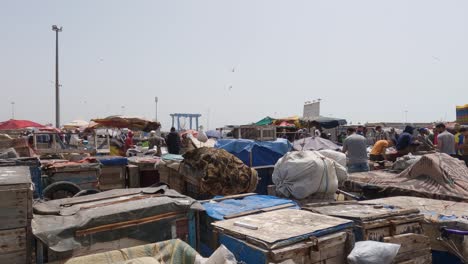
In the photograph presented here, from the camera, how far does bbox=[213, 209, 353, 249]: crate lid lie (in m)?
2.94

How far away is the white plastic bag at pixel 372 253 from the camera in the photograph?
3070mm

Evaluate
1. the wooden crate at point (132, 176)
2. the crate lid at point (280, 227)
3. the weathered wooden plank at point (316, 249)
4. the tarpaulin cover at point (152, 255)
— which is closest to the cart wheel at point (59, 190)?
the wooden crate at point (132, 176)

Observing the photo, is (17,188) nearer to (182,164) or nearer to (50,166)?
(182,164)

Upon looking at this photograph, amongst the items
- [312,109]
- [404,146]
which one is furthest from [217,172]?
[312,109]

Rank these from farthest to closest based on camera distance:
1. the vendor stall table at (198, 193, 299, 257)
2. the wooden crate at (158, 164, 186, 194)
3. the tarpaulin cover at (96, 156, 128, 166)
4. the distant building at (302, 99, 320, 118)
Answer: the distant building at (302, 99, 320, 118), the tarpaulin cover at (96, 156, 128, 166), the wooden crate at (158, 164, 186, 194), the vendor stall table at (198, 193, 299, 257)

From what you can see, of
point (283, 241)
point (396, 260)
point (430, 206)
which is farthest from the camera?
point (430, 206)

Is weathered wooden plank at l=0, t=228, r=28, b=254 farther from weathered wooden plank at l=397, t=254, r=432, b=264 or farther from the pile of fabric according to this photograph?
weathered wooden plank at l=397, t=254, r=432, b=264

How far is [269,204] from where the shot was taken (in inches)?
171

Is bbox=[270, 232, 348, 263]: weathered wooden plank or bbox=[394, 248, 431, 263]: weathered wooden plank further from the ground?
bbox=[270, 232, 348, 263]: weathered wooden plank

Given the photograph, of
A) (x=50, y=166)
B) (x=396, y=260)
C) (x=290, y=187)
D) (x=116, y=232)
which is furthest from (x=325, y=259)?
(x=50, y=166)

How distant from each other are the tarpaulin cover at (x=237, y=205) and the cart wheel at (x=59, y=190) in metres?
3.02

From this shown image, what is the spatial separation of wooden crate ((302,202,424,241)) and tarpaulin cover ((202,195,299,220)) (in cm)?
50

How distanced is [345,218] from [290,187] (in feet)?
5.95

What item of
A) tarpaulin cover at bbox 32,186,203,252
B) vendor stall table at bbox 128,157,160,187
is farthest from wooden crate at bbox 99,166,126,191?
tarpaulin cover at bbox 32,186,203,252
